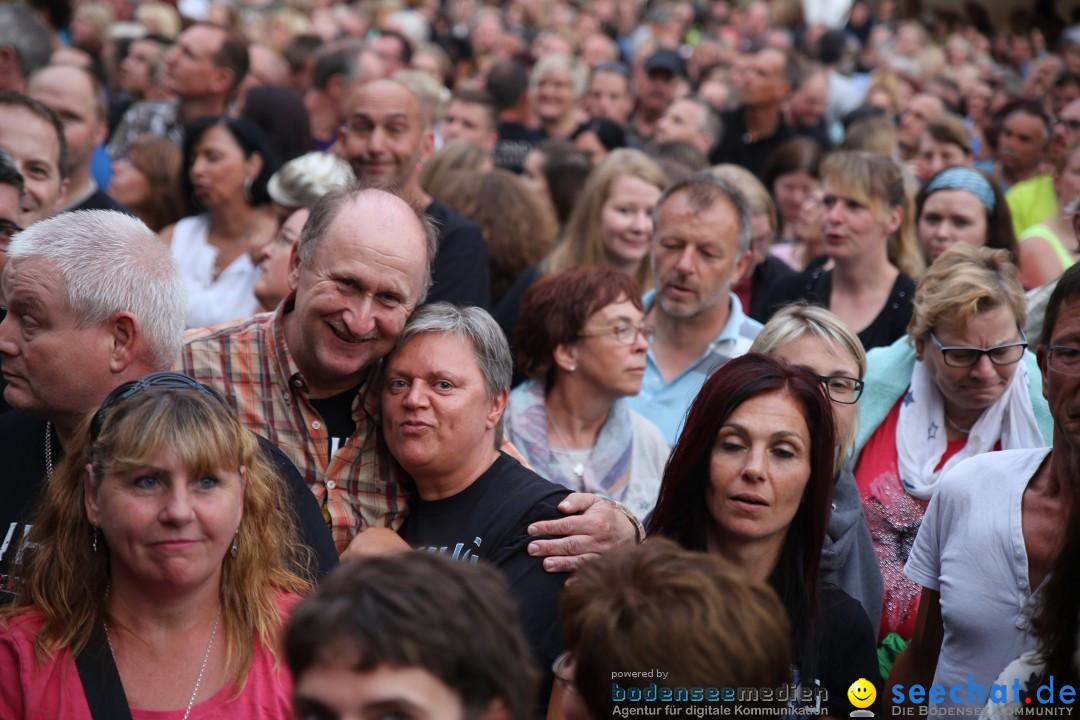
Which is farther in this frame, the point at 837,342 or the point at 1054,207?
the point at 1054,207

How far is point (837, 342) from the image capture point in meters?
4.04

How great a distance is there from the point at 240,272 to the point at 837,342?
9.61 ft

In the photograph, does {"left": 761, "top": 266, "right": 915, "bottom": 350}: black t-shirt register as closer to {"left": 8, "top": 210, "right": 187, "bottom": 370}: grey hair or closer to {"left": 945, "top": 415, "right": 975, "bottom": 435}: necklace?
{"left": 945, "top": 415, "right": 975, "bottom": 435}: necklace

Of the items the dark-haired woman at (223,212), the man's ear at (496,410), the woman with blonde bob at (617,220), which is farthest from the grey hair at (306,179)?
the man's ear at (496,410)

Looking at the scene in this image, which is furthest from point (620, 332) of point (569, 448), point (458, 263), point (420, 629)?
point (420, 629)

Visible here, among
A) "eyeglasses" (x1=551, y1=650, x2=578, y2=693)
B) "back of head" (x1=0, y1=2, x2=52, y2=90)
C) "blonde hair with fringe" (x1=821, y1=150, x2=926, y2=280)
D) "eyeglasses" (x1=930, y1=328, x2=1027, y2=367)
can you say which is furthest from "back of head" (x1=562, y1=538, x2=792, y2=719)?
"back of head" (x1=0, y1=2, x2=52, y2=90)

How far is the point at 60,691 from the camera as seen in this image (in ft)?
8.40

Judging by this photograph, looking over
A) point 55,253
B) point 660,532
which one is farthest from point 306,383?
point 660,532

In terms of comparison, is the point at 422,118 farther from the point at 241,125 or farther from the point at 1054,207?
the point at 1054,207

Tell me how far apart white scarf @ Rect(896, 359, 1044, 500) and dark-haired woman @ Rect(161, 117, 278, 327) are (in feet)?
9.80

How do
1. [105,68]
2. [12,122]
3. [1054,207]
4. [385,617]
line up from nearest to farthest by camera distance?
[385,617] → [12,122] → [1054,207] → [105,68]

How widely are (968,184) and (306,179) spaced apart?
324 cm

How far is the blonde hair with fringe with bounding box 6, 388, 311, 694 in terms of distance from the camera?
8.68ft

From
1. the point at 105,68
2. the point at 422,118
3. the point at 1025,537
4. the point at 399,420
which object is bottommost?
the point at 1025,537
